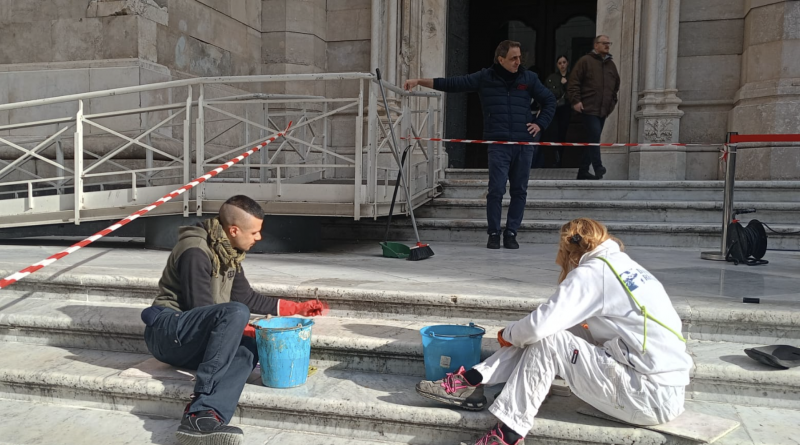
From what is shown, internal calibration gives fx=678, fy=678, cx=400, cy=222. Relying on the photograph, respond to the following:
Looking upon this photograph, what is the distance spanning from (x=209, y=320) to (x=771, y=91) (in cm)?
758

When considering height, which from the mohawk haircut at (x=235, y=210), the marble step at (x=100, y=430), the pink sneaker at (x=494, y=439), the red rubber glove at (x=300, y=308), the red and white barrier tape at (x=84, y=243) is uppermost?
the mohawk haircut at (x=235, y=210)

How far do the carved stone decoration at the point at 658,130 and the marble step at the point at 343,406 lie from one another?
20.8ft

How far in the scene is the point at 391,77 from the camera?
385 inches

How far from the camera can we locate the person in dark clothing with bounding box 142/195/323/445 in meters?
2.95

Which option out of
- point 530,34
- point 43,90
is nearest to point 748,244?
point 530,34

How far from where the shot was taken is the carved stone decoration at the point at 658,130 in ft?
29.1

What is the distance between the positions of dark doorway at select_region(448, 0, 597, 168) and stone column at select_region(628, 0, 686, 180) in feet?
8.21

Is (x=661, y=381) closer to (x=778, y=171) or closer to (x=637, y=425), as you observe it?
(x=637, y=425)

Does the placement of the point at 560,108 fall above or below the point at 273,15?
below

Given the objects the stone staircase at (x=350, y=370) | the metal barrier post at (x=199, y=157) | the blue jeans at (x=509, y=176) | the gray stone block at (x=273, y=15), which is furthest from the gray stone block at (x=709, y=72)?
the metal barrier post at (x=199, y=157)

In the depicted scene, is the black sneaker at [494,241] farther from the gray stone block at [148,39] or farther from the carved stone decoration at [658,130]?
the gray stone block at [148,39]

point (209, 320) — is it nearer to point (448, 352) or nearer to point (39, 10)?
point (448, 352)

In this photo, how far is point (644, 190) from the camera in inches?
306

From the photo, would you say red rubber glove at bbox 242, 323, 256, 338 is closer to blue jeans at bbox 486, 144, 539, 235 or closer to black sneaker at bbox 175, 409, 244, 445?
black sneaker at bbox 175, 409, 244, 445
